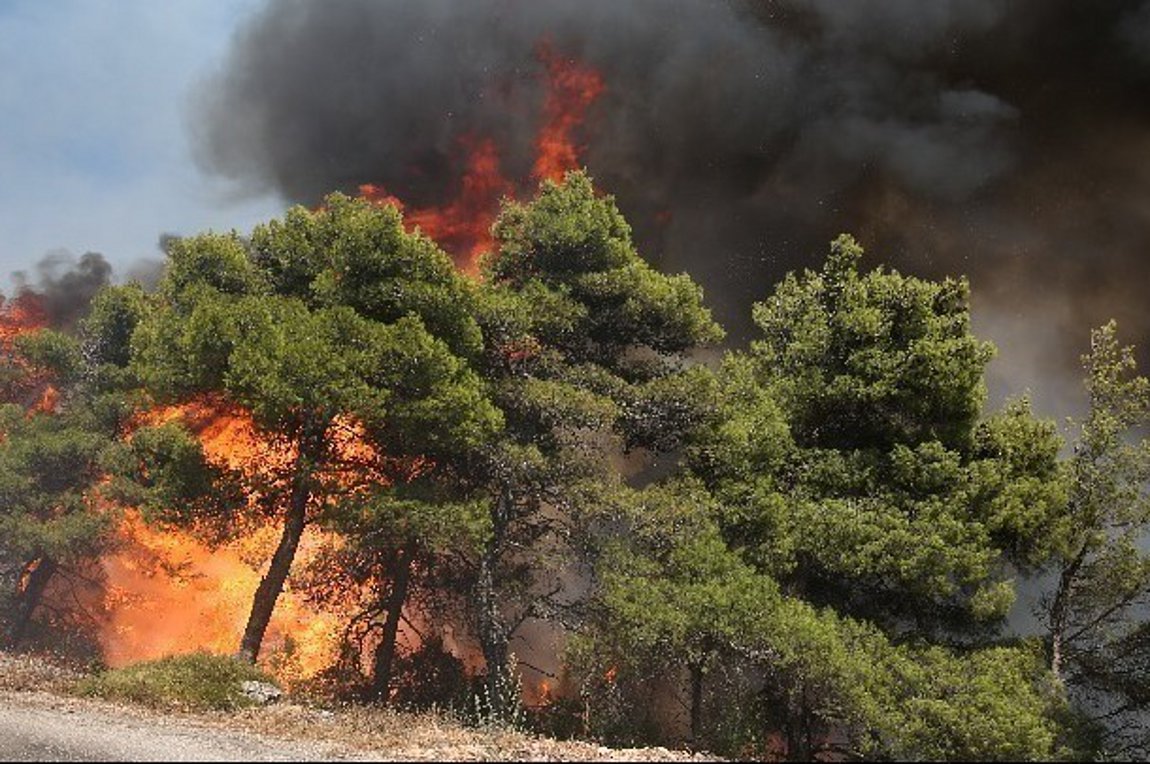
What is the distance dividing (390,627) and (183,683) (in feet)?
24.1

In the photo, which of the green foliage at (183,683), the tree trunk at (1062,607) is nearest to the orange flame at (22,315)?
the green foliage at (183,683)

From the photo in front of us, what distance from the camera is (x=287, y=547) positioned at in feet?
61.0

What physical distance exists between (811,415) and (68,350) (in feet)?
96.2

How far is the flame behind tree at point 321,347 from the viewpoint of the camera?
16875 mm

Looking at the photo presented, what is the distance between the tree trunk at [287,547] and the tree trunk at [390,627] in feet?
12.9

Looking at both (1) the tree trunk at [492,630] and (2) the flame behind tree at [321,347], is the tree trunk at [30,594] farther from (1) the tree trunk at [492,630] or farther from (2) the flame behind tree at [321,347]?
(1) the tree trunk at [492,630]

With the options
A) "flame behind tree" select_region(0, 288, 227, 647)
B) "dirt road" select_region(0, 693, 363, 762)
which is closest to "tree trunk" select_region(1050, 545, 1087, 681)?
"dirt road" select_region(0, 693, 363, 762)

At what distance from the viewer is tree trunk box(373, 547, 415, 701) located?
22031 millimetres

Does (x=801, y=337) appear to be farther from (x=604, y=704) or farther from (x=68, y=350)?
(x=68, y=350)

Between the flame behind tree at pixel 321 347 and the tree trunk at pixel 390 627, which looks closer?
the flame behind tree at pixel 321 347

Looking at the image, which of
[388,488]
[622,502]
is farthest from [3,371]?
[622,502]

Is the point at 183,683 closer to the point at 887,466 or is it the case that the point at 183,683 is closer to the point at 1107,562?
the point at 887,466

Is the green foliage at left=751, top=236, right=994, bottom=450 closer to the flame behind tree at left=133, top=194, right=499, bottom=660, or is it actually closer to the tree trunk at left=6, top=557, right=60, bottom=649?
the flame behind tree at left=133, top=194, right=499, bottom=660

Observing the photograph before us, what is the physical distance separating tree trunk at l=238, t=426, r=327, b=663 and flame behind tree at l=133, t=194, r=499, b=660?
0.11ft
